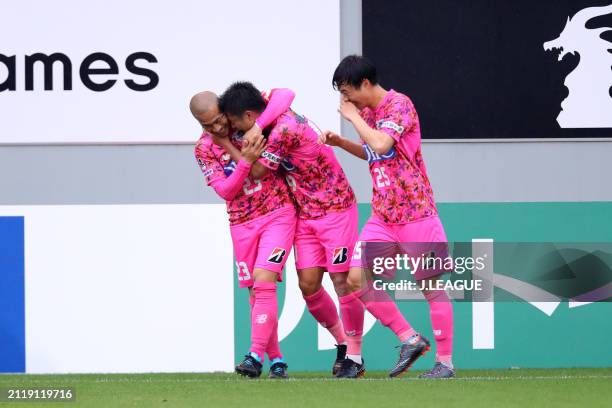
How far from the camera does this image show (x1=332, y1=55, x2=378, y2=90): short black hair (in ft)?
18.7

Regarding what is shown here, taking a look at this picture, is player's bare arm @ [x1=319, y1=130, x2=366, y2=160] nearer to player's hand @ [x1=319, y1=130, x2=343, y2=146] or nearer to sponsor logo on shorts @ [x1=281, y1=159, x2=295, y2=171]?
player's hand @ [x1=319, y1=130, x2=343, y2=146]

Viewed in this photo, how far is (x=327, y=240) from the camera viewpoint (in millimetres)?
5922

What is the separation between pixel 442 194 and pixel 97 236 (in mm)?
2189

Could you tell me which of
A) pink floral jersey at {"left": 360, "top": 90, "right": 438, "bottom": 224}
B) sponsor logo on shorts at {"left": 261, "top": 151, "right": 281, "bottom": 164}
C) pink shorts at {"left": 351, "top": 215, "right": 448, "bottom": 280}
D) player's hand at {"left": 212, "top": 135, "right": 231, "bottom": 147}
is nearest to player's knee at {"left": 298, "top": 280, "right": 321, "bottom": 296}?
pink shorts at {"left": 351, "top": 215, "right": 448, "bottom": 280}

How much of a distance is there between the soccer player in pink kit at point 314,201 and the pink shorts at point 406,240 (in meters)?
0.23

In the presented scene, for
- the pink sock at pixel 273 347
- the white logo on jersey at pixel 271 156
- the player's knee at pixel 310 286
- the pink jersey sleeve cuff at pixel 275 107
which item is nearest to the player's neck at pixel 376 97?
the pink jersey sleeve cuff at pixel 275 107

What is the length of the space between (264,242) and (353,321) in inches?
23.9

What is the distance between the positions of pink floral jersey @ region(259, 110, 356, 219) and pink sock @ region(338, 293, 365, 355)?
1.51ft

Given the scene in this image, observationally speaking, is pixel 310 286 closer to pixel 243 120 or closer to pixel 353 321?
pixel 353 321

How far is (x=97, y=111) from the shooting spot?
7.40 metres

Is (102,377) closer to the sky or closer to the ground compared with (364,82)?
closer to the ground

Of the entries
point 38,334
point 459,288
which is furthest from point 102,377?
point 459,288

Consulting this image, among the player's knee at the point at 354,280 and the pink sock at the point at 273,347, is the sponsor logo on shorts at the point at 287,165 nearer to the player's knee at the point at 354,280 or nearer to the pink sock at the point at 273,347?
the player's knee at the point at 354,280

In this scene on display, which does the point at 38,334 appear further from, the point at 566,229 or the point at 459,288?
the point at 566,229
